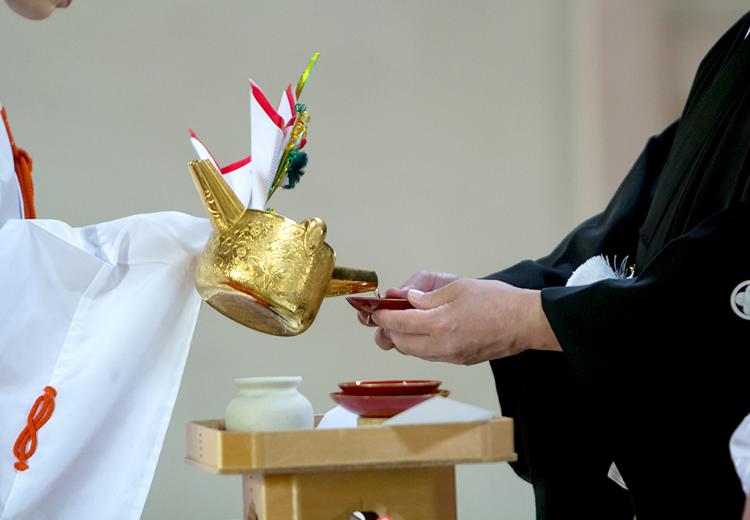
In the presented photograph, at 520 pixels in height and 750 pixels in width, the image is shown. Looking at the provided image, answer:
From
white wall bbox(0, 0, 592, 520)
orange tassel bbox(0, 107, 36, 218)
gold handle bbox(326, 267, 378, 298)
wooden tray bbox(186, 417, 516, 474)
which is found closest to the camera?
wooden tray bbox(186, 417, 516, 474)

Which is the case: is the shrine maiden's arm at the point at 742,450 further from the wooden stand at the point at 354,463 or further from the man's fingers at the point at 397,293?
the man's fingers at the point at 397,293

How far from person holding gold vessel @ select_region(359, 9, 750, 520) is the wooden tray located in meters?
0.31

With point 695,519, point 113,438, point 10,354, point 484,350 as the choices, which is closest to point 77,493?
point 113,438

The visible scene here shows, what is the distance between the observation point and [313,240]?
61.4 inches

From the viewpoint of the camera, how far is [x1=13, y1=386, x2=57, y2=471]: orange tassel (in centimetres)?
155

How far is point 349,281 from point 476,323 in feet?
0.71

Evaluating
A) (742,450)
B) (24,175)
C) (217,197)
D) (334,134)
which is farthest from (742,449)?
(334,134)

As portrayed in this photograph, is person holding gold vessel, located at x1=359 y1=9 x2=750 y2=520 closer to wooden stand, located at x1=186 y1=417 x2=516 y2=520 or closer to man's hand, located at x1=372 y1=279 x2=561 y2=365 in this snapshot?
man's hand, located at x1=372 y1=279 x2=561 y2=365

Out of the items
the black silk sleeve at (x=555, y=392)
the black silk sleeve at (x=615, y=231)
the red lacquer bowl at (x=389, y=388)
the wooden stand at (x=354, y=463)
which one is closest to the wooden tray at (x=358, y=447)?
the wooden stand at (x=354, y=463)

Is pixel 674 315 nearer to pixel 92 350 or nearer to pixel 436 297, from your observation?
pixel 436 297

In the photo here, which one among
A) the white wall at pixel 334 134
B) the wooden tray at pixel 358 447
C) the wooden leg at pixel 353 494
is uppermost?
the white wall at pixel 334 134

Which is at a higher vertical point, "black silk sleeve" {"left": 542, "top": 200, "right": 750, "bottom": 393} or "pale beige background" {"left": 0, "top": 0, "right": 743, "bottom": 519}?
"pale beige background" {"left": 0, "top": 0, "right": 743, "bottom": 519}

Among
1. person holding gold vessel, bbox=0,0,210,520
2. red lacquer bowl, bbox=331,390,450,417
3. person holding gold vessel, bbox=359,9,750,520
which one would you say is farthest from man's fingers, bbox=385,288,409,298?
red lacquer bowl, bbox=331,390,450,417

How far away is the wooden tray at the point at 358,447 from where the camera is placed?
1287mm
